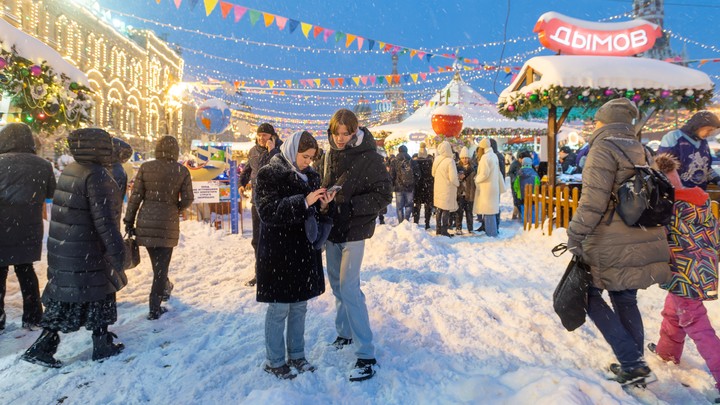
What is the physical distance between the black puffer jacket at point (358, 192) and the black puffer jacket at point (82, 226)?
1.78 metres

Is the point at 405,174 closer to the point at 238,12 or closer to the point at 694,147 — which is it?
the point at 238,12

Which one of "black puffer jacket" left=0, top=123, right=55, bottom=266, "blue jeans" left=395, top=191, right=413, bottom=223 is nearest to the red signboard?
"blue jeans" left=395, top=191, right=413, bottom=223

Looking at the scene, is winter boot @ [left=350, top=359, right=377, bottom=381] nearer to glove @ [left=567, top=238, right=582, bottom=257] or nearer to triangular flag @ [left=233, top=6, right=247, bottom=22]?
glove @ [left=567, top=238, right=582, bottom=257]

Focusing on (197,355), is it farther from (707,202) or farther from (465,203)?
(465,203)

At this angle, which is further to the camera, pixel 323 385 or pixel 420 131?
pixel 420 131

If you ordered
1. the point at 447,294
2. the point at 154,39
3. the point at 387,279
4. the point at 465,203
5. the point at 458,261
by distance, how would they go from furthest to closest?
1. the point at 154,39
2. the point at 465,203
3. the point at 458,261
4. the point at 387,279
5. the point at 447,294

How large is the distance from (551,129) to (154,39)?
172 ft

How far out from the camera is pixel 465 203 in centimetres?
1072

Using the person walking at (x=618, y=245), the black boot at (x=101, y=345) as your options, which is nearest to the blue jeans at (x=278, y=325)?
the black boot at (x=101, y=345)

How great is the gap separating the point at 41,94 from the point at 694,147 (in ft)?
27.3

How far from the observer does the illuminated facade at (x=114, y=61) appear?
2966 cm

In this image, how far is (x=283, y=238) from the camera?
3.11 m

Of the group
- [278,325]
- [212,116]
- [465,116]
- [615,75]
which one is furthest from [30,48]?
[465,116]

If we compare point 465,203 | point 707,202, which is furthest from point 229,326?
point 465,203
